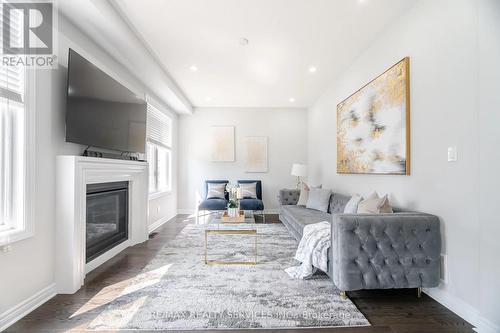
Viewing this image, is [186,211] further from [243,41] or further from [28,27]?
[28,27]

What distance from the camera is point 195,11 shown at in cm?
249

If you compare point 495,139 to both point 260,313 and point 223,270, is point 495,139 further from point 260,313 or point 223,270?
point 223,270

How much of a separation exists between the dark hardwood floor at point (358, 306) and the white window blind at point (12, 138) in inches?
29.8

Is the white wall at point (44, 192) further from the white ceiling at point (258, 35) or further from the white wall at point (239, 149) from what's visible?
the white wall at point (239, 149)

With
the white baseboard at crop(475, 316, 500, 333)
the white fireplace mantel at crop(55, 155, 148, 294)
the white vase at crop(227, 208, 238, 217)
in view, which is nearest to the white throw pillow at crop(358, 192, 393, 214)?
the white baseboard at crop(475, 316, 500, 333)

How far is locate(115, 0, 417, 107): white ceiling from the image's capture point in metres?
2.43

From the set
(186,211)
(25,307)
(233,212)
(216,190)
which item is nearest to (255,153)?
(216,190)

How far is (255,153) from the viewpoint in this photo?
625cm

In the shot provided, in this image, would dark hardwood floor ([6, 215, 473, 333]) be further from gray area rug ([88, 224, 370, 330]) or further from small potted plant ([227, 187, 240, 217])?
small potted plant ([227, 187, 240, 217])

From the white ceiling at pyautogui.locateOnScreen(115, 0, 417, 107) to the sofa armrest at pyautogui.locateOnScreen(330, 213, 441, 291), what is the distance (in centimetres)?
215

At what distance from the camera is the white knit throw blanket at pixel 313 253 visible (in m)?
2.33

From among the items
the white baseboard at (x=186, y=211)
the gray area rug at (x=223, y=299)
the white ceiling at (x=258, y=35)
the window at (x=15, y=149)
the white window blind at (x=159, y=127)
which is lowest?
the gray area rug at (x=223, y=299)

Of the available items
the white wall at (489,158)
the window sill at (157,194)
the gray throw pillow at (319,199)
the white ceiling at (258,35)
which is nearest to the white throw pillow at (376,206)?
the white wall at (489,158)

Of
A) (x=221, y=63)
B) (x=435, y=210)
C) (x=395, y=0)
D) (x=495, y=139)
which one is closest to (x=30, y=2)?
(x=221, y=63)
